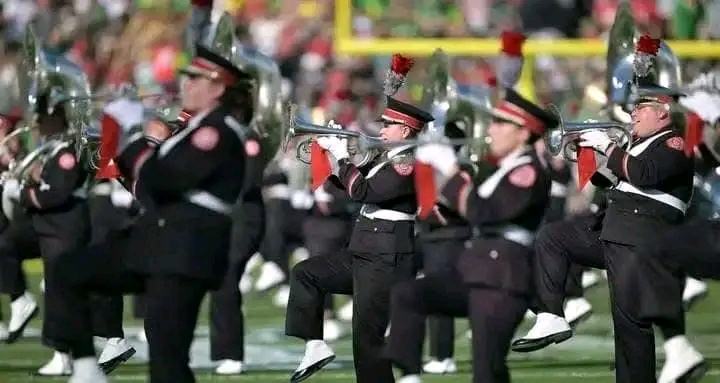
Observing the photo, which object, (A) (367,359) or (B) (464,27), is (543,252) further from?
(B) (464,27)

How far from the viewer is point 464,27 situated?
1898 centimetres

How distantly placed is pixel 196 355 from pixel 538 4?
26.9 feet

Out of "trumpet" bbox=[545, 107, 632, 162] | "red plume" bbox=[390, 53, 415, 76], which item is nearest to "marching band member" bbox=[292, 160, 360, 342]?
"red plume" bbox=[390, 53, 415, 76]

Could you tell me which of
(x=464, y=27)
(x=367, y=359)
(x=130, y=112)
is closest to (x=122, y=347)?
(x=367, y=359)

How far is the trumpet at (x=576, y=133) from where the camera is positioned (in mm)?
11352

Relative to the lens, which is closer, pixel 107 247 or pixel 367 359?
pixel 107 247

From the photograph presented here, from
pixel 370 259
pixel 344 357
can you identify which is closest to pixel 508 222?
pixel 370 259

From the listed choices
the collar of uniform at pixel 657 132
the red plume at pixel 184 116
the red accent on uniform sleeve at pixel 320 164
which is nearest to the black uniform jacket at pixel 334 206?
the red plume at pixel 184 116

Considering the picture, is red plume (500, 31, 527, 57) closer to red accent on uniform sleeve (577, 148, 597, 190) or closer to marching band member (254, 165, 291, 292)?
red accent on uniform sleeve (577, 148, 597, 190)

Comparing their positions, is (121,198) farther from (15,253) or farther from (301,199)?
(301,199)

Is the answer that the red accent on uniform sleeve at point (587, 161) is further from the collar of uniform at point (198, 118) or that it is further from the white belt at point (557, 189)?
the white belt at point (557, 189)

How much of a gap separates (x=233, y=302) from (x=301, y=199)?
4356mm

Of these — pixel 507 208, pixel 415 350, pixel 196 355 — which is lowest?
pixel 196 355

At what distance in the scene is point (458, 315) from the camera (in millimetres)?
10258
